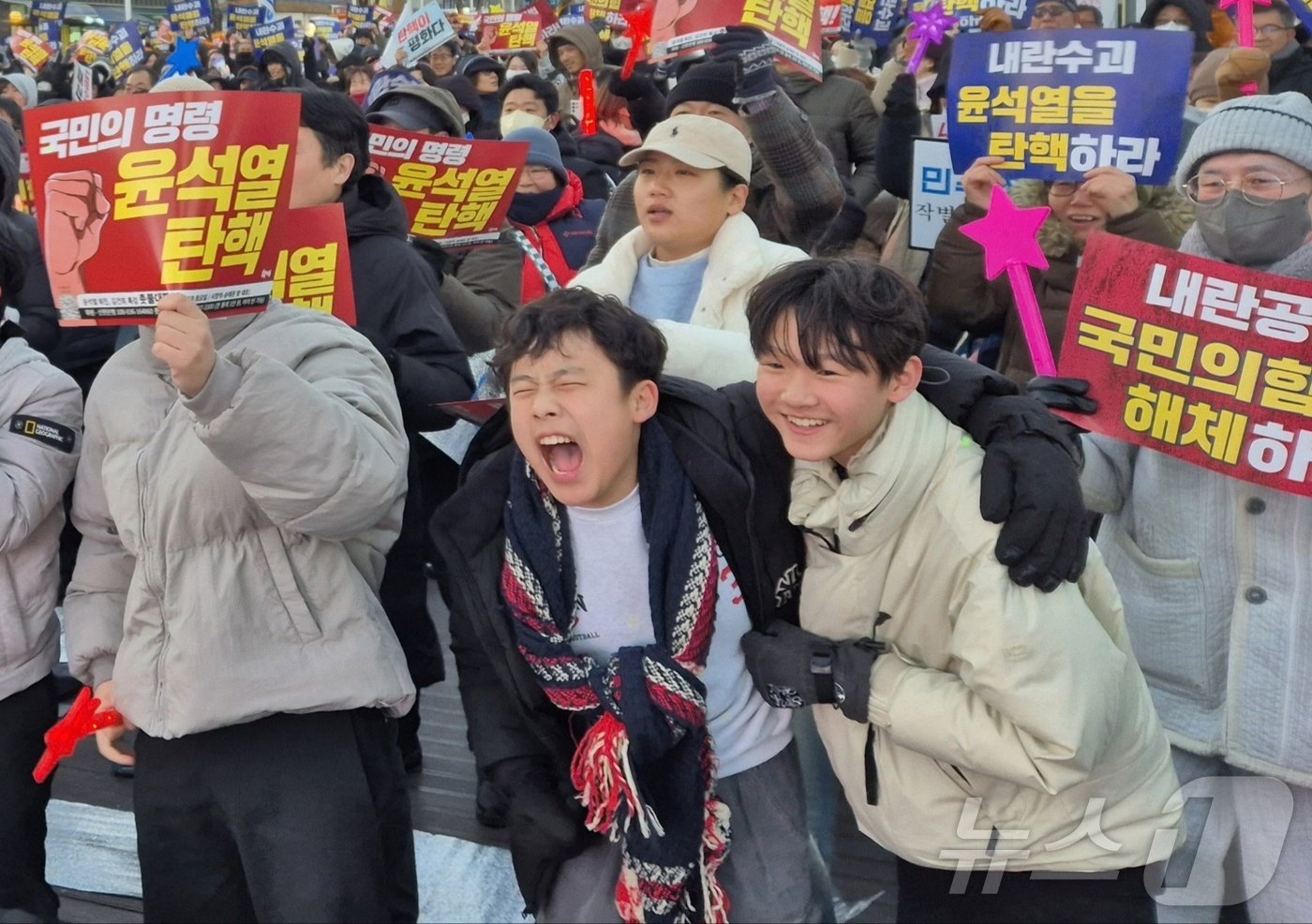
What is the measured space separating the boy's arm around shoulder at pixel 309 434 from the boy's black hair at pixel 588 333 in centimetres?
28

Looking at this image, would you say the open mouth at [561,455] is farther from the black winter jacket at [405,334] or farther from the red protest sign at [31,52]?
the red protest sign at [31,52]

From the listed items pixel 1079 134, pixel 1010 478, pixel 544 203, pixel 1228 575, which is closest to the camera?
pixel 1010 478

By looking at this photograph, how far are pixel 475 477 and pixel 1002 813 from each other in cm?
109

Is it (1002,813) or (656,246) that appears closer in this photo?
(1002,813)

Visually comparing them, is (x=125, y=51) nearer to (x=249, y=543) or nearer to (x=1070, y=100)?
(x=1070, y=100)

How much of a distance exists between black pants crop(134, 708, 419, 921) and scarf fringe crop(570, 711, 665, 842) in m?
0.51

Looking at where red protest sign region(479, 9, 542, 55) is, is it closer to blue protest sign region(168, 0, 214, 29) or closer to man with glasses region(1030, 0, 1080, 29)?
man with glasses region(1030, 0, 1080, 29)

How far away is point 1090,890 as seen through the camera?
2.25m

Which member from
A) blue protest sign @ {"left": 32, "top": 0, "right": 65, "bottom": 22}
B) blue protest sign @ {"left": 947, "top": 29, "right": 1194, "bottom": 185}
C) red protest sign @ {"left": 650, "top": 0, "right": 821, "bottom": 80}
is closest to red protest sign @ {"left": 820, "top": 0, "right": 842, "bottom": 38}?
red protest sign @ {"left": 650, "top": 0, "right": 821, "bottom": 80}

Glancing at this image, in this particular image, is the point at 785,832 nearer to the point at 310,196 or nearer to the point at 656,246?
the point at 656,246

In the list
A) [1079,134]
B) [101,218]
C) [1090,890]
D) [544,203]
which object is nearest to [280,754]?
[101,218]

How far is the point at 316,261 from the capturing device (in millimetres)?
3303

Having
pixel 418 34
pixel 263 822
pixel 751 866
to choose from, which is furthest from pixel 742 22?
pixel 418 34

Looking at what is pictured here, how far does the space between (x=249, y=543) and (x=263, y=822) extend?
54 cm
